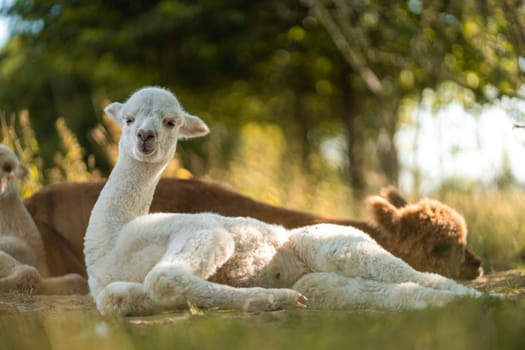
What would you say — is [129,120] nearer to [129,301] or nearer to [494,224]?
[129,301]

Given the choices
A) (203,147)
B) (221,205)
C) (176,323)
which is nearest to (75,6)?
(203,147)

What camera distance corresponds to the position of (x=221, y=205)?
633cm

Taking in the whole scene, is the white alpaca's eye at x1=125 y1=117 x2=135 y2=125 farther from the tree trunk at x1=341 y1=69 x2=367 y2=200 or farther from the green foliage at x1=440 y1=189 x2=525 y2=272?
the tree trunk at x1=341 y1=69 x2=367 y2=200

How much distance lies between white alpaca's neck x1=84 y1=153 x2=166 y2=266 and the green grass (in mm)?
828

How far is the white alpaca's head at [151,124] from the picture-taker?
446 cm

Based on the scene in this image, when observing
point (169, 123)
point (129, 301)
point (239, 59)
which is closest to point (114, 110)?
point (169, 123)

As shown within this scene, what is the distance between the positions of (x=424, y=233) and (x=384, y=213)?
0.32m

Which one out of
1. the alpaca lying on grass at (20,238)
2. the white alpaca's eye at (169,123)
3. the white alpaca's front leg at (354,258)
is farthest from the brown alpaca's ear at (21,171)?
the white alpaca's front leg at (354,258)

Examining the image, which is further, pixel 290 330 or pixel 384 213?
pixel 384 213

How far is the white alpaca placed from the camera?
394cm

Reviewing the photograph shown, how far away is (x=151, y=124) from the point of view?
4441mm

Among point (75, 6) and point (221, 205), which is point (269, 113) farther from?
point (221, 205)

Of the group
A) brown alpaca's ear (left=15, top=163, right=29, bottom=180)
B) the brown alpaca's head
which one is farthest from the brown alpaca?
brown alpaca's ear (left=15, top=163, right=29, bottom=180)

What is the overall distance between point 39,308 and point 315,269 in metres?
1.61
